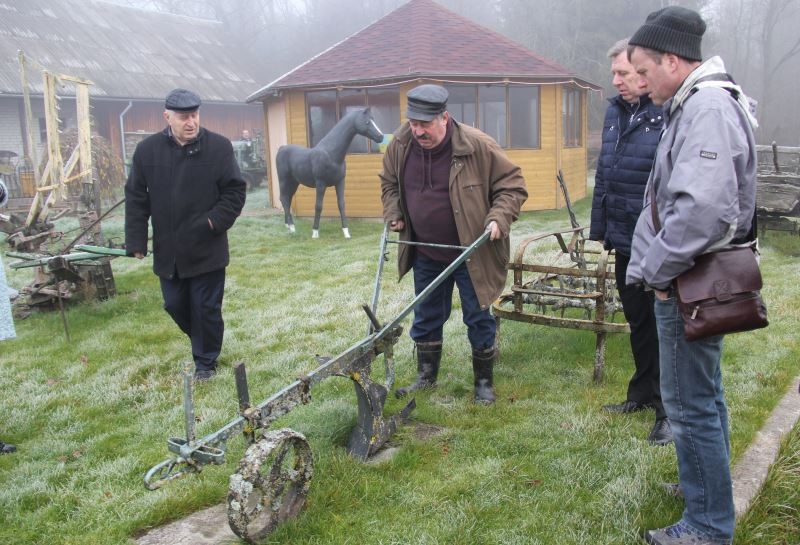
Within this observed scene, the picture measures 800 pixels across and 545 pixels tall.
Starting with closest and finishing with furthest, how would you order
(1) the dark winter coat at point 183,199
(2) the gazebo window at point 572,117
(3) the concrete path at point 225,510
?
(3) the concrete path at point 225,510 → (1) the dark winter coat at point 183,199 → (2) the gazebo window at point 572,117

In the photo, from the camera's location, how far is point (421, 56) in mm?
14484

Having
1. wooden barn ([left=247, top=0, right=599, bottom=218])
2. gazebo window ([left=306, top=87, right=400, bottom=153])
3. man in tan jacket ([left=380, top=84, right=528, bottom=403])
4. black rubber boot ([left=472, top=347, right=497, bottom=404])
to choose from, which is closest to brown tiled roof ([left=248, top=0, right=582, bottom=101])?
wooden barn ([left=247, top=0, right=599, bottom=218])

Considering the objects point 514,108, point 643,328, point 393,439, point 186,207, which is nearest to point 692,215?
point 643,328

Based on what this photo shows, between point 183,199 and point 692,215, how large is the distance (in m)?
3.68

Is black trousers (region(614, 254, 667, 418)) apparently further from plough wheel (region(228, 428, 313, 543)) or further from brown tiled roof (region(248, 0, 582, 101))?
brown tiled roof (region(248, 0, 582, 101))

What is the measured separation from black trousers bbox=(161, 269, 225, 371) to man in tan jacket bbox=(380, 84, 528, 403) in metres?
1.48

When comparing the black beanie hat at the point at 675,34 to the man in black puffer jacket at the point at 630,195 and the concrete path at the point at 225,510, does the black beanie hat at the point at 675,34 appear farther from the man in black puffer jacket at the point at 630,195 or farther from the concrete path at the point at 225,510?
the concrete path at the point at 225,510

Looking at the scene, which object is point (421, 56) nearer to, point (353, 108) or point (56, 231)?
point (353, 108)

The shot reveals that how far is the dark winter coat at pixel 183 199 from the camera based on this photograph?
507 centimetres

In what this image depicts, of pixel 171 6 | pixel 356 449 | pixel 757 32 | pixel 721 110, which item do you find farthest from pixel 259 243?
pixel 757 32

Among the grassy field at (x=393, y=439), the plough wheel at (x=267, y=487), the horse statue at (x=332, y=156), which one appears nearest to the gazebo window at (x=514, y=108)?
the horse statue at (x=332, y=156)

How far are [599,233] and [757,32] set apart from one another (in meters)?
47.6

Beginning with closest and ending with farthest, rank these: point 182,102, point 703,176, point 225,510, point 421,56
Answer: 1. point 703,176
2. point 225,510
3. point 182,102
4. point 421,56

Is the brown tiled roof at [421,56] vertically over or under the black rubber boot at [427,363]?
over
